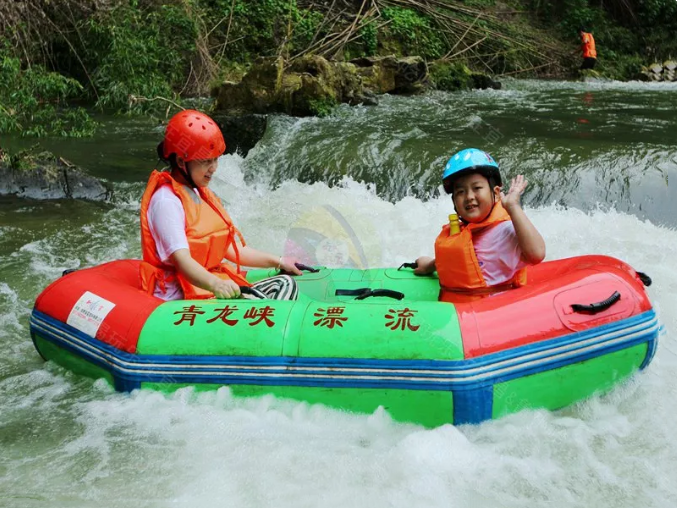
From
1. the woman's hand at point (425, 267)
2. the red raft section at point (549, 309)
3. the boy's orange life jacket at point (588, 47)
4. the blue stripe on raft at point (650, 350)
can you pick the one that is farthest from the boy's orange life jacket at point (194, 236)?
the boy's orange life jacket at point (588, 47)

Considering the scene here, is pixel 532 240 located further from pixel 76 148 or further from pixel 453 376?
pixel 76 148

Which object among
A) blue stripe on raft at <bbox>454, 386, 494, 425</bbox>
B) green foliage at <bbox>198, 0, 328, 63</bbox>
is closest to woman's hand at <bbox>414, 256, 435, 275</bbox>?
blue stripe on raft at <bbox>454, 386, 494, 425</bbox>

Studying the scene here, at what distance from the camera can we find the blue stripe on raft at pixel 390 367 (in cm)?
269

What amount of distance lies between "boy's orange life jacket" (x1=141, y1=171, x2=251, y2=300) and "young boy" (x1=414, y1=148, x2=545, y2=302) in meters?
1.06

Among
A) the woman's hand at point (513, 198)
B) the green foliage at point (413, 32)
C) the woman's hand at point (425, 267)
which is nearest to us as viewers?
the woman's hand at point (513, 198)

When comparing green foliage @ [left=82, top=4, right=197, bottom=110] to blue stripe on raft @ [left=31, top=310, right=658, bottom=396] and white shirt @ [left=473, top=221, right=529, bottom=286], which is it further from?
white shirt @ [left=473, top=221, right=529, bottom=286]

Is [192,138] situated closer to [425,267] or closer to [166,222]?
[166,222]

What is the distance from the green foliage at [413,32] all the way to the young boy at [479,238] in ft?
34.8

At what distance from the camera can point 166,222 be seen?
294 cm

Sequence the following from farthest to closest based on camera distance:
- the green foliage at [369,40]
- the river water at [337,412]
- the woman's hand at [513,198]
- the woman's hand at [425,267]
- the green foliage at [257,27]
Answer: the green foliage at [369,40], the green foliage at [257,27], the woman's hand at [425,267], the woman's hand at [513,198], the river water at [337,412]

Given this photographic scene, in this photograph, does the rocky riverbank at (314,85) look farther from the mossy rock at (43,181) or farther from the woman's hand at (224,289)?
the woman's hand at (224,289)

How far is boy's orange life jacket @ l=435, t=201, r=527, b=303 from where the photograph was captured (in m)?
3.09

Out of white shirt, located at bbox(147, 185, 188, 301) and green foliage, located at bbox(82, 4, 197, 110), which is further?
green foliage, located at bbox(82, 4, 197, 110)

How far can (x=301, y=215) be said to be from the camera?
5988 mm
